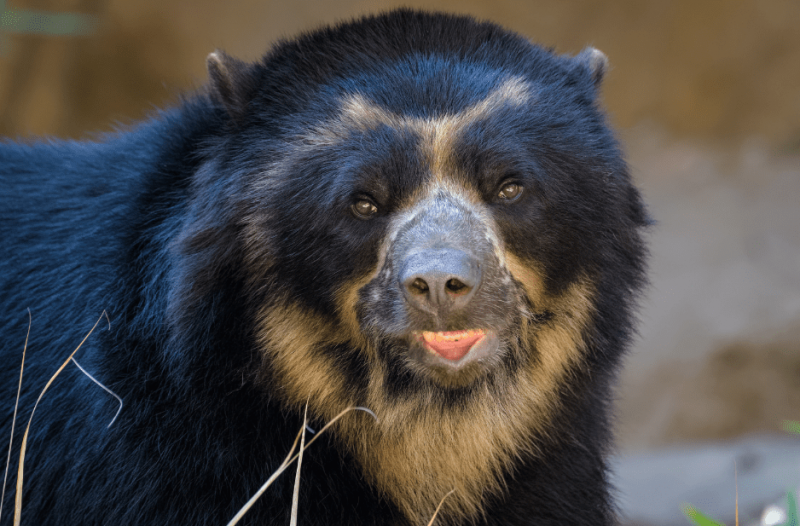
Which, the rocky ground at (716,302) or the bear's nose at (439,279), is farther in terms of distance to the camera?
the rocky ground at (716,302)

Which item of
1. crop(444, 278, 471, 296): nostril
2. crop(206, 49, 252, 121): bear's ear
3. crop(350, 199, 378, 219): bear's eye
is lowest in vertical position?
crop(444, 278, 471, 296): nostril

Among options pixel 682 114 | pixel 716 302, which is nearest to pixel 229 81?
pixel 716 302

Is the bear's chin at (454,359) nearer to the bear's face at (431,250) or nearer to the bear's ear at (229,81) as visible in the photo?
the bear's face at (431,250)

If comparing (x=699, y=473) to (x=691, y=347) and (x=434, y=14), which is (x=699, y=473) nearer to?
(x=691, y=347)

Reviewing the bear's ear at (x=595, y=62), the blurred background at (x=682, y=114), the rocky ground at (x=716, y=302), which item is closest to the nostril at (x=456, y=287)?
the bear's ear at (x=595, y=62)

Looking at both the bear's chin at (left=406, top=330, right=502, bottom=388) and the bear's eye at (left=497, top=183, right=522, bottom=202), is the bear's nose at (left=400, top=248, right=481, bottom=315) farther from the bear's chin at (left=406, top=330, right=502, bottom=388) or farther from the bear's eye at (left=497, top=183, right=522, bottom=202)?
the bear's eye at (left=497, top=183, right=522, bottom=202)

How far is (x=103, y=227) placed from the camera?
12.1 feet

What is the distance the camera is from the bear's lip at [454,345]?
3098 mm

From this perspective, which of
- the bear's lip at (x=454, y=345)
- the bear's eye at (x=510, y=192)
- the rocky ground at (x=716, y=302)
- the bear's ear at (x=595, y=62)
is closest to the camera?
the bear's lip at (x=454, y=345)

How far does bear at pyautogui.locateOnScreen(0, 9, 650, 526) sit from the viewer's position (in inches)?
126

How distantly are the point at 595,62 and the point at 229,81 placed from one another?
1.62 metres

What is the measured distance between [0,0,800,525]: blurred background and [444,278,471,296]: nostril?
6.86 m

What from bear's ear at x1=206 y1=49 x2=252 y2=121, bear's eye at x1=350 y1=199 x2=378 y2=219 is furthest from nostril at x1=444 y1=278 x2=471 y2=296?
bear's ear at x1=206 y1=49 x2=252 y2=121

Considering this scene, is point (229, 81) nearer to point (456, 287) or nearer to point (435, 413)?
point (456, 287)
